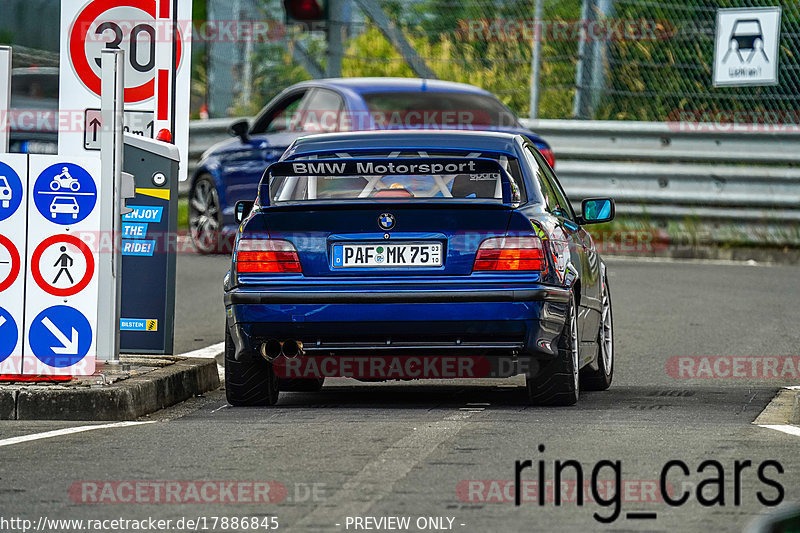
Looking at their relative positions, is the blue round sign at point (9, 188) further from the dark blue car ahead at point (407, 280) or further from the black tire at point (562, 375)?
the black tire at point (562, 375)

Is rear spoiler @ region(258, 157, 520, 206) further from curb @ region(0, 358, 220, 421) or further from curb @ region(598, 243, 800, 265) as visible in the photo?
curb @ region(598, 243, 800, 265)

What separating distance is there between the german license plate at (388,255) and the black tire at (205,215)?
29.4ft

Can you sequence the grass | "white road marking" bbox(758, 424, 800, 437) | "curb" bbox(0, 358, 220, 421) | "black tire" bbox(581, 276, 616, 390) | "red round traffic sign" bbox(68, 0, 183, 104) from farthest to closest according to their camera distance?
1. the grass
2. "red round traffic sign" bbox(68, 0, 183, 104)
3. "black tire" bbox(581, 276, 616, 390)
4. "curb" bbox(0, 358, 220, 421)
5. "white road marking" bbox(758, 424, 800, 437)

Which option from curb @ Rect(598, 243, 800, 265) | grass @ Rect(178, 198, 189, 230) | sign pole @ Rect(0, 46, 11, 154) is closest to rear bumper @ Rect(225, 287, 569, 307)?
sign pole @ Rect(0, 46, 11, 154)

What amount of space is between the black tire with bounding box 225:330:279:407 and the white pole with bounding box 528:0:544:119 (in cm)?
1058

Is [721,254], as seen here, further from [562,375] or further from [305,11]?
[562,375]

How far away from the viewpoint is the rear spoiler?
8.03 metres

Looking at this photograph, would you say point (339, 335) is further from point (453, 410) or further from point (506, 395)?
point (506, 395)

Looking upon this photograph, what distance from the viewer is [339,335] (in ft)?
26.1

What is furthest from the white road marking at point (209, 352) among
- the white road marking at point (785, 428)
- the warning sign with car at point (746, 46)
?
the warning sign with car at point (746, 46)

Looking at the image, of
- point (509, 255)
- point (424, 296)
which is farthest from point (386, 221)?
point (509, 255)

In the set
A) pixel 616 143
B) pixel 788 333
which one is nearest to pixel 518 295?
pixel 788 333

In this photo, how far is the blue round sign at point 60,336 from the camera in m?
8.30

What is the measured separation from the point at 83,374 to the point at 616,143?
11.1 m
